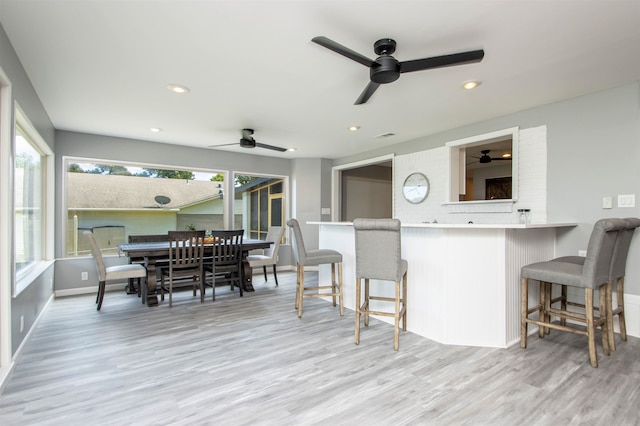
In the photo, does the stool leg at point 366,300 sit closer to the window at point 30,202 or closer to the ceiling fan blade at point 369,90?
the ceiling fan blade at point 369,90

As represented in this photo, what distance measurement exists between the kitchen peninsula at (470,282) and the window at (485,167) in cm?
150

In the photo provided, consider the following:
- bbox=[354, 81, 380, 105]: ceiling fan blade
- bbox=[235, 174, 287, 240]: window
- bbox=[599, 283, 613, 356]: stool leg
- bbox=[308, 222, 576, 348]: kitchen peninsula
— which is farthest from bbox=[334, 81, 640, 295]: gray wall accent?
bbox=[235, 174, 287, 240]: window

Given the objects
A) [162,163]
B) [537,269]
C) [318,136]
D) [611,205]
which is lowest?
[537,269]

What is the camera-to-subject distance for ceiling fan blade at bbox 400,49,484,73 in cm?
206

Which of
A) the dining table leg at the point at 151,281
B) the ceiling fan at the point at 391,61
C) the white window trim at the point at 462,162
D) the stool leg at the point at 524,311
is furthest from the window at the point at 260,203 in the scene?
the stool leg at the point at 524,311

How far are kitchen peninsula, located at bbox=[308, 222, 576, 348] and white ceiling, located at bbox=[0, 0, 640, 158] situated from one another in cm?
139

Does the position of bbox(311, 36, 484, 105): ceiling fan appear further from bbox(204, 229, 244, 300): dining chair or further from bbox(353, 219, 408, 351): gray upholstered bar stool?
bbox(204, 229, 244, 300): dining chair

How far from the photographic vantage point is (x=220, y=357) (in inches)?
100

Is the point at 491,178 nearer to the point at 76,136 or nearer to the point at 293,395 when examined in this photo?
the point at 293,395

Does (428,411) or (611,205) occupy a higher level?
(611,205)

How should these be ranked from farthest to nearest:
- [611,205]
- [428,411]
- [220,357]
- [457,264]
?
[611,205] < [457,264] < [220,357] < [428,411]

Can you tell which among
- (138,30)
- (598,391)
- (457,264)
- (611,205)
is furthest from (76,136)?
(611,205)

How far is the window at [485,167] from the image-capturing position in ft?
13.1

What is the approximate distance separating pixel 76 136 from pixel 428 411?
5.65m
